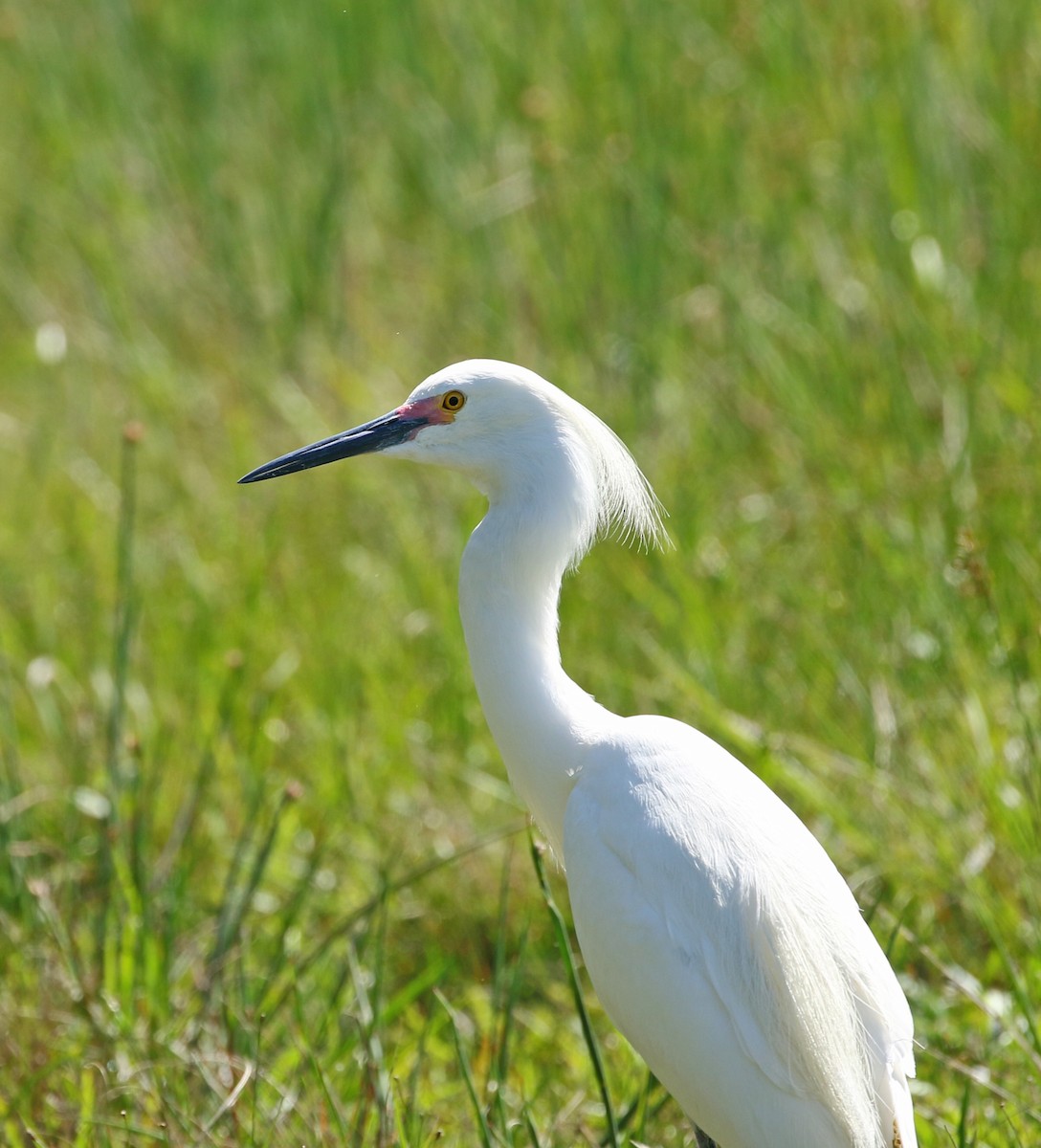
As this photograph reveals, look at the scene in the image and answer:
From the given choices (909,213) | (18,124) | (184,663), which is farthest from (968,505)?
(18,124)

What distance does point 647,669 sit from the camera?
12.0 feet

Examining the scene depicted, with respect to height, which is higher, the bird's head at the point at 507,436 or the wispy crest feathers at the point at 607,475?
the bird's head at the point at 507,436

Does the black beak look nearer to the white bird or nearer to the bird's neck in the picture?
the white bird

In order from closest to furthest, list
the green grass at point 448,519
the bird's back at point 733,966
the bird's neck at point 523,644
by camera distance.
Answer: the bird's back at point 733,966, the bird's neck at point 523,644, the green grass at point 448,519

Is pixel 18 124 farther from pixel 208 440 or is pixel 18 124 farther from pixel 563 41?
pixel 563 41

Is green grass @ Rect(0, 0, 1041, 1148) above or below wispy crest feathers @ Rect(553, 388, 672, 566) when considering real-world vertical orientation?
below

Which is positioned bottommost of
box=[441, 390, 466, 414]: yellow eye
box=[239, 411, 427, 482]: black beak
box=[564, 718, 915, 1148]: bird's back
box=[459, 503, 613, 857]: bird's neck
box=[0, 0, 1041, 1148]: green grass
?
box=[0, 0, 1041, 1148]: green grass

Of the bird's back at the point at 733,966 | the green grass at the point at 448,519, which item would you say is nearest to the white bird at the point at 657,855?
the bird's back at the point at 733,966

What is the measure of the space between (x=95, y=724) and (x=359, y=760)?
0.67 m

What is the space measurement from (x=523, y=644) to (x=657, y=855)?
15.8 inches

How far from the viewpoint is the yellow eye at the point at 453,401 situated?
2.30 m

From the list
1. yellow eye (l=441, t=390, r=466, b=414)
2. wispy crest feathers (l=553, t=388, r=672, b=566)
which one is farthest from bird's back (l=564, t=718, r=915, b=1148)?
yellow eye (l=441, t=390, r=466, b=414)

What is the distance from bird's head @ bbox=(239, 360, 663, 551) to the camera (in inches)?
89.6

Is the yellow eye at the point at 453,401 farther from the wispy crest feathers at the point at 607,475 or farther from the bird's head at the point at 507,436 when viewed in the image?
the wispy crest feathers at the point at 607,475
